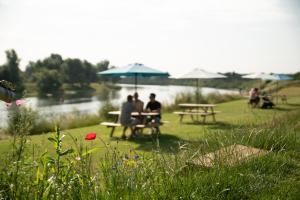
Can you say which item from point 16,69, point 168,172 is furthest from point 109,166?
point 16,69

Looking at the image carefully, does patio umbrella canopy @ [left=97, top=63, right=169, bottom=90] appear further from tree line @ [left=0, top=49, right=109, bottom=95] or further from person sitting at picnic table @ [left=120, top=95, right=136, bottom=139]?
tree line @ [left=0, top=49, right=109, bottom=95]

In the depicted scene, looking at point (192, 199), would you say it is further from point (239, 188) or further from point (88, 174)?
point (88, 174)

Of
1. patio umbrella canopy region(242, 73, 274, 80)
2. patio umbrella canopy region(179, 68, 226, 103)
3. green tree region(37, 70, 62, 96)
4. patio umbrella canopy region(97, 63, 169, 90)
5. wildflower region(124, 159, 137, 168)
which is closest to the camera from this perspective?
wildflower region(124, 159, 137, 168)

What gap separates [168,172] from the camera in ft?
13.1

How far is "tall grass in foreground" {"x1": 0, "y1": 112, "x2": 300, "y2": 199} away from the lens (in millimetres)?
3305

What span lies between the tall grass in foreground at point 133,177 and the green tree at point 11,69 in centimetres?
4791

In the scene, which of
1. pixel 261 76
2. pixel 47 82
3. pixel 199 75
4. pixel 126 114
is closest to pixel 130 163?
pixel 126 114

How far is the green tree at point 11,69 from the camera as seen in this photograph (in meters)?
50.7

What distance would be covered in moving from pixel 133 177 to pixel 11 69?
174 feet

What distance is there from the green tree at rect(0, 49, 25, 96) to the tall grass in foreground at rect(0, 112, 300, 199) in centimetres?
4791

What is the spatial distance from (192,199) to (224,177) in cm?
72

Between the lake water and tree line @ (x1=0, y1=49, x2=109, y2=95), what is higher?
tree line @ (x1=0, y1=49, x2=109, y2=95)

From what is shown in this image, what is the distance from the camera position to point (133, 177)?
12.0 feet

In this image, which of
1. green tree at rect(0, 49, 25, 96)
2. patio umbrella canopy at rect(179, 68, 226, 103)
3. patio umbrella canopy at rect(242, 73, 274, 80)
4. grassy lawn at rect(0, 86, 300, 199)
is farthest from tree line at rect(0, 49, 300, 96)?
grassy lawn at rect(0, 86, 300, 199)
